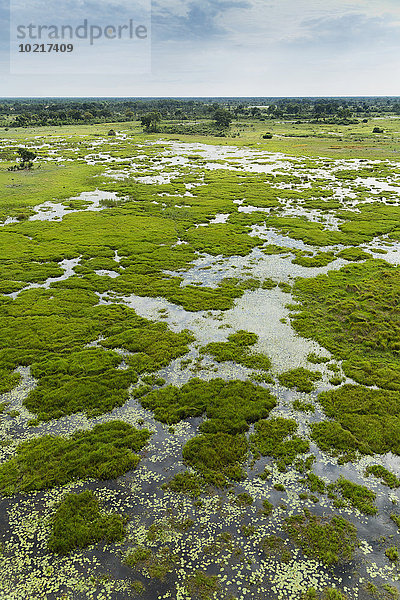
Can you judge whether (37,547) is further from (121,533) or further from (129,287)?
(129,287)

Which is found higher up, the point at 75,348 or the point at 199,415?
the point at 75,348

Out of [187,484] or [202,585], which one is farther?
[187,484]

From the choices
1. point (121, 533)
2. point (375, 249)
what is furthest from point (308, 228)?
point (121, 533)

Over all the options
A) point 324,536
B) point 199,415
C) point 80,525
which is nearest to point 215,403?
point 199,415

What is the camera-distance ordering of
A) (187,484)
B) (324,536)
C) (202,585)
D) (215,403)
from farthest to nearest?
(215,403) < (187,484) < (324,536) < (202,585)

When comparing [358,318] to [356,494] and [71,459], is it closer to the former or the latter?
[356,494]

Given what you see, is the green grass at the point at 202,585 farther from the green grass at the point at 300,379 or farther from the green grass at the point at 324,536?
the green grass at the point at 300,379
